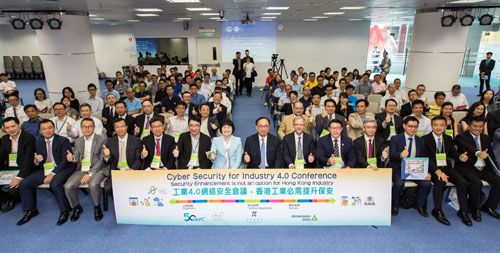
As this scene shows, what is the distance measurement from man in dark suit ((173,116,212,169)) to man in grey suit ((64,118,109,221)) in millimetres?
1011

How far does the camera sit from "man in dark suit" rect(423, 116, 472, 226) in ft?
12.6

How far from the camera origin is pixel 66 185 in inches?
152

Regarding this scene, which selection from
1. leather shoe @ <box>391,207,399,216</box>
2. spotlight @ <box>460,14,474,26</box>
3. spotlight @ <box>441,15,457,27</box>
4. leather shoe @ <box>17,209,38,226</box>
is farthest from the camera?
spotlight @ <box>441,15,457,27</box>

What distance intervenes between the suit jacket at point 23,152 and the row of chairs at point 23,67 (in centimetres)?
1568

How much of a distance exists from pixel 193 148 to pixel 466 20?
23.3ft

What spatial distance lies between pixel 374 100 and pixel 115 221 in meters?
6.06

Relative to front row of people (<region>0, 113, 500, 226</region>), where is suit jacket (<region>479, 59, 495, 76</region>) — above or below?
above

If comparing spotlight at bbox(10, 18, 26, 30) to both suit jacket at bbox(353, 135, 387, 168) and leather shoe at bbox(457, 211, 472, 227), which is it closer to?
suit jacket at bbox(353, 135, 387, 168)

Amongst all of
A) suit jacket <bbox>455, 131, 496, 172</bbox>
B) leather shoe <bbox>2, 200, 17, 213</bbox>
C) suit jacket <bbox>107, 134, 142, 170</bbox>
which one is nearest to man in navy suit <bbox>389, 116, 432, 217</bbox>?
suit jacket <bbox>455, 131, 496, 172</bbox>

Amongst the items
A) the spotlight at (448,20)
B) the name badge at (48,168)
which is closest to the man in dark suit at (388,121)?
the spotlight at (448,20)

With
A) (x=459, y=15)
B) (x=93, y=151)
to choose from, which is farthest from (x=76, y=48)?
(x=459, y=15)

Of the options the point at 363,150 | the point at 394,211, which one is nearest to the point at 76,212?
the point at 363,150

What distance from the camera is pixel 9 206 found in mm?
4207

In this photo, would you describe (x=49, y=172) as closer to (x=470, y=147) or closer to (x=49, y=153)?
(x=49, y=153)
